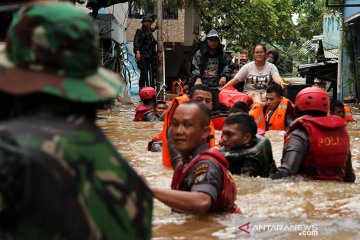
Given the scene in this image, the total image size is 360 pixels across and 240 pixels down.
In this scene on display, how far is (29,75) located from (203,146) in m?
2.69

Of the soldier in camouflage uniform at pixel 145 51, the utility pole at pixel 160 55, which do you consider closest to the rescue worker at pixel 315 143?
the utility pole at pixel 160 55

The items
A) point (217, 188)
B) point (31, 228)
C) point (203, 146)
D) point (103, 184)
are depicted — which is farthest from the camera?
point (203, 146)

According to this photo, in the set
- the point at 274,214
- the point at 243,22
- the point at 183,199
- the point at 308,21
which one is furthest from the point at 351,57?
the point at 308,21

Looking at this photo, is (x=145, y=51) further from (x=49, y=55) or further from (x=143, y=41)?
(x=49, y=55)

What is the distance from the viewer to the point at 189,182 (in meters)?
3.75

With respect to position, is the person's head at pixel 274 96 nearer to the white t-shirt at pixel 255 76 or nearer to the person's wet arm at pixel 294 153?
the white t-shirt at pixel 255 76

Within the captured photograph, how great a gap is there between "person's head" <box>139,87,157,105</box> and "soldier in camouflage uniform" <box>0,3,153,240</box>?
9458 millimetres

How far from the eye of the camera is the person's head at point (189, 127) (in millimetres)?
4273

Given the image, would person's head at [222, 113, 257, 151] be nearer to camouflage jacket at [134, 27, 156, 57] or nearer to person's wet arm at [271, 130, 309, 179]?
person's wet arm at [271, 130, 309, 179]

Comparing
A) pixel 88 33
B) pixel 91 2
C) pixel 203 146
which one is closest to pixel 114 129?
pixel 91 2

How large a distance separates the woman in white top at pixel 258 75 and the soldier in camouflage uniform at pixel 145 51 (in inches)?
252

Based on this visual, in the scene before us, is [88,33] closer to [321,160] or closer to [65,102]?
[65,102]

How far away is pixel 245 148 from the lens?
5.56 metres

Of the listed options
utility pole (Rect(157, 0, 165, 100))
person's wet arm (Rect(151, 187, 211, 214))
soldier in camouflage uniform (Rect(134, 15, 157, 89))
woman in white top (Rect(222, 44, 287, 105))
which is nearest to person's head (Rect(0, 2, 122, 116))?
person's wet arm (Rect(151, 187, 211, 214))
